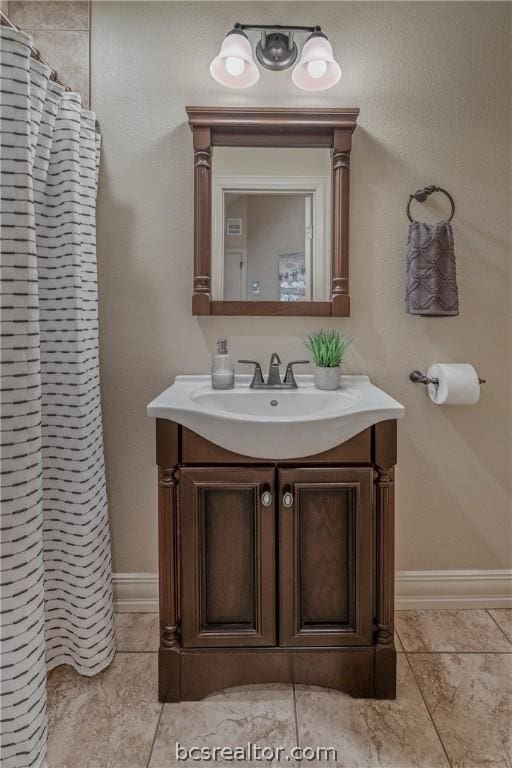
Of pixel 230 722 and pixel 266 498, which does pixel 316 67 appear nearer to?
pixel 266 498

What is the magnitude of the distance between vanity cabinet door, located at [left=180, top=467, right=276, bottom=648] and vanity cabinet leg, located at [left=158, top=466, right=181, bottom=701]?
0.08ft

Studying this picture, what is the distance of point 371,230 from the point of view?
5.58 ft

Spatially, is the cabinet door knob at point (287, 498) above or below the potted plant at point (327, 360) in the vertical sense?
below

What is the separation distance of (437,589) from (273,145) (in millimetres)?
1799

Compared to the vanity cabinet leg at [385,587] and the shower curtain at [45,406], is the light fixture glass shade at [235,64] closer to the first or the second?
the shower curtain at [45,406]

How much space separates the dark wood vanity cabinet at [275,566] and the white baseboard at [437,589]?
1.60 ft

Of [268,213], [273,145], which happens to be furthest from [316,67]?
[268,213]

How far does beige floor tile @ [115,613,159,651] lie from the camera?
156cm

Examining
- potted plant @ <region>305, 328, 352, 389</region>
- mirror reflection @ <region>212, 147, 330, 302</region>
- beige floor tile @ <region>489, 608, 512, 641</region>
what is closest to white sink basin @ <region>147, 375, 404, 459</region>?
potted plant @ <region>305, 328, 352, 389</region>

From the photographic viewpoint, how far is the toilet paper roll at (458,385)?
156 cm

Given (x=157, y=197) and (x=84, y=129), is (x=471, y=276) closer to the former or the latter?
(x=157, y=197)

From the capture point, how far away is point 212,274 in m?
1.67

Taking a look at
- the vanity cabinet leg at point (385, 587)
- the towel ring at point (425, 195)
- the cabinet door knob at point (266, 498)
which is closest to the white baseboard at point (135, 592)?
the cabinet door knob at point (266, 498)

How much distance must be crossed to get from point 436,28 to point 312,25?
0.46 meters
